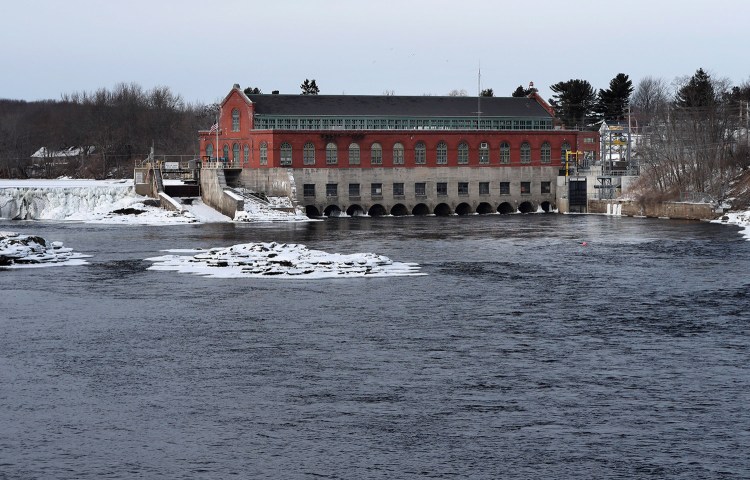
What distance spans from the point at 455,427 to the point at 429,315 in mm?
13684

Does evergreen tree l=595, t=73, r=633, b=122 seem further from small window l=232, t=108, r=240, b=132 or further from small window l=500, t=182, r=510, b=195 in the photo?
small window l=232, t=108, r=240, b=132

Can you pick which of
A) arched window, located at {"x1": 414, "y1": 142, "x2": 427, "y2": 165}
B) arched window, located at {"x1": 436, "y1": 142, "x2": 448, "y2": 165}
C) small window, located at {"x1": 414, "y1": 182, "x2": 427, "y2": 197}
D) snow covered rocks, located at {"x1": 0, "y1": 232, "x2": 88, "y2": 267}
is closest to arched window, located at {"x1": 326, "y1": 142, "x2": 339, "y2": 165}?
arched window, located at {"x1": 414, "y1": 142, "x2": 427, "y2": 165}

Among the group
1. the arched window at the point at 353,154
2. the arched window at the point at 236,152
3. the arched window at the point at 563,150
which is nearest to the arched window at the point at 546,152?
the arched window at the point at 563,150

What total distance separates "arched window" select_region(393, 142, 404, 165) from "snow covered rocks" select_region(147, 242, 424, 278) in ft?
179

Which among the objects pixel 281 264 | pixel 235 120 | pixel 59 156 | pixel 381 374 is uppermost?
pixel 235 120

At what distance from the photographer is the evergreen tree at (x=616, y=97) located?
505 feet

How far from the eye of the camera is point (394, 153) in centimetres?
10562

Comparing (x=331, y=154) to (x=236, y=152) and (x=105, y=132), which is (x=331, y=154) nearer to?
(x=236, y=152)

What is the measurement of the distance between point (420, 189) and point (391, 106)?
9.57 meters

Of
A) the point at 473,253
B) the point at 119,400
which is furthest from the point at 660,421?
the point at 473,253

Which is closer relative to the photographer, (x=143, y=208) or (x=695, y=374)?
(x=695, y=374)

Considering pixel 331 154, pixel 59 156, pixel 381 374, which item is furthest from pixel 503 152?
pixel 59 156

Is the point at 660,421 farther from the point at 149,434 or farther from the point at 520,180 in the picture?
the point at 520,180

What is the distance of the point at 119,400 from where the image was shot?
77.6 ft
